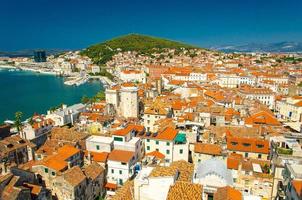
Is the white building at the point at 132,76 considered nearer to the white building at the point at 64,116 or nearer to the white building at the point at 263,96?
the white building at the point at 263,96

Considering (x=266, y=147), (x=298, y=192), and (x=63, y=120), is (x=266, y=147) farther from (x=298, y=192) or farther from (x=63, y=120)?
(x=63, y=120)

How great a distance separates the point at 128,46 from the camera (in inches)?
6476

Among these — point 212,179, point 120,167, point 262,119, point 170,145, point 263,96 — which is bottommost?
point 120,167

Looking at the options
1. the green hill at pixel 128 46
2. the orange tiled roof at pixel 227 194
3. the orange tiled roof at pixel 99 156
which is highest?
the green hill at pixel 128 46

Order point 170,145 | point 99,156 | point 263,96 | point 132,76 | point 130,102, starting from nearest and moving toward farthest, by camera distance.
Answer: point 99,156 < point 170,145 < point 130,102 < point 263,96 < point 132,76

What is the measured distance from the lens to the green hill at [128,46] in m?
151

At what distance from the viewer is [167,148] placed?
2358cm

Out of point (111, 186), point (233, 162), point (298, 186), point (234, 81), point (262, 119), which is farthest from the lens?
point (234, 81)

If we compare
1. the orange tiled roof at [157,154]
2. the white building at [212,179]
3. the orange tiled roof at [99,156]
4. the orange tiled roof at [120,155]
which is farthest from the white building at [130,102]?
the white building at [212,179]

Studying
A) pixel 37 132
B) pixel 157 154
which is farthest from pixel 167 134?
pixel 37 132

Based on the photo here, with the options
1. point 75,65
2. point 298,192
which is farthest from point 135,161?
point 75,65

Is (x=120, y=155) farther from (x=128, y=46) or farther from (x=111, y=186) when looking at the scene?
(x=128, y=46)

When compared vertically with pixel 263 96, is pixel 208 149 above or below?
below

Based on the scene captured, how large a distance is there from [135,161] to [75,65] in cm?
12673
